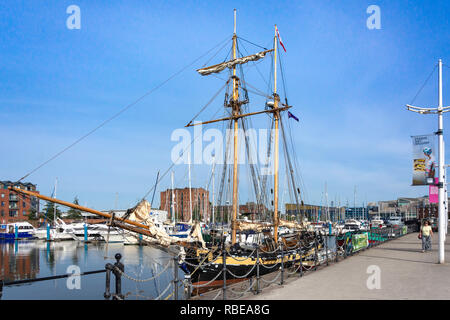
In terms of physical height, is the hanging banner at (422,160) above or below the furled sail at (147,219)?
above

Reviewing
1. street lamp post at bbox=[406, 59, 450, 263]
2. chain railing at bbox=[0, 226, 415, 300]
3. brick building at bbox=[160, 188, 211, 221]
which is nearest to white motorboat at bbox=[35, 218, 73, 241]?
brick building at bbox=[160, 188, 211, 221]

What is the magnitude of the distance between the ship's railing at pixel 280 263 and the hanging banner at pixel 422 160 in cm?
503

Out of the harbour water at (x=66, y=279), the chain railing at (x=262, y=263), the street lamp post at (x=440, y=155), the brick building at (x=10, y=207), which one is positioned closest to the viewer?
A: the chain railing at (x=262, y=263)

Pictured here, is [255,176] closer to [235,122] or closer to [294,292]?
[235,122]

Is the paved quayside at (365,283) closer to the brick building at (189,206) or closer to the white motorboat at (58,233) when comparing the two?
the brick building at (189,206)

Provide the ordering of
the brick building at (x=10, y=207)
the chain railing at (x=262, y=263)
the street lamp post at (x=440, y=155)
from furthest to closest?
the brick building at (x=10, y=207), the street lamp post at (x=440, y=155), the chain railing at (x=262, y=263)

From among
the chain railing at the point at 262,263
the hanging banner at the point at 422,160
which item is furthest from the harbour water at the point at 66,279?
the hanging banner at the point at 422,160

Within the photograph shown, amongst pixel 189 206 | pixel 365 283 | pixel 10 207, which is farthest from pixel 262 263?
pixel 189 206

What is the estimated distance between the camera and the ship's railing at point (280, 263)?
1080 cm

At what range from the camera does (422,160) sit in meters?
15.8

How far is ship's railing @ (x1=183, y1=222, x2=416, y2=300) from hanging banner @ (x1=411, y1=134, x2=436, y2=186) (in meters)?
5.03

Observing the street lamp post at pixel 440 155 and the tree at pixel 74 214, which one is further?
the tree at pixel 74 214

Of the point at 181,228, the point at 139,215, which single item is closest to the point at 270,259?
the point at 139,215
